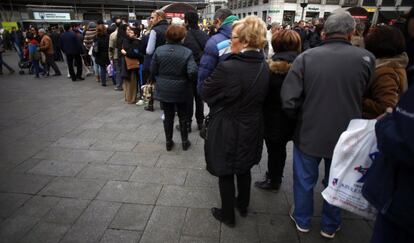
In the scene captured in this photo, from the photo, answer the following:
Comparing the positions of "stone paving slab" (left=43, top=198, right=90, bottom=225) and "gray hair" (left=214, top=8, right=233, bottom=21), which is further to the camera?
"gray hair" (left=214, top=8, right=233, bottom=21)

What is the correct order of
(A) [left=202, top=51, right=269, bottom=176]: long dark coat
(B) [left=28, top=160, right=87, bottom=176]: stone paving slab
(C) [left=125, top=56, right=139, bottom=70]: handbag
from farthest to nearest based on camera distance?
(C) [left=125, top=56, right=139, bottom=70]: handbag → (B) [left=28, top=160, right=87, bottom=176]: stone paving slab → (A) [left=202, top=51, right=269, bottom=176]: long dark coat

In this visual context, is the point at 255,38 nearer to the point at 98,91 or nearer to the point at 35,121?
the point at 35,121

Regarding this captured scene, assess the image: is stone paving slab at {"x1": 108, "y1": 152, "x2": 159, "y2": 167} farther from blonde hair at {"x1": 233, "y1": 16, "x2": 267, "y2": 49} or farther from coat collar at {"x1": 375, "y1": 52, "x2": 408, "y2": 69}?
coat collar at {"x1": 375, "y1": 52, "x2": 408, "y2": 69}

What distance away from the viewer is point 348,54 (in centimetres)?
202

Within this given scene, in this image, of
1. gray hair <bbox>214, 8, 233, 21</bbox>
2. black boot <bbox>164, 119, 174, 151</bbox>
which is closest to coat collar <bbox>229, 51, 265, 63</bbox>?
gray hair <bbox>214, 8, 233, 21</bbox>

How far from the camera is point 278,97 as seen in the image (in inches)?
103

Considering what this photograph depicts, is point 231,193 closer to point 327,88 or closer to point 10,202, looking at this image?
point 327,88

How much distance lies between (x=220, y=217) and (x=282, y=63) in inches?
64.5

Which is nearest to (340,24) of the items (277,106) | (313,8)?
(277,106)

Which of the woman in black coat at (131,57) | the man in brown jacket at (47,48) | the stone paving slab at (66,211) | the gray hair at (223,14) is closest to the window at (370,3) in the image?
the man in brown jacket at (47,48)

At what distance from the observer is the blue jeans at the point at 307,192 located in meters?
2.40

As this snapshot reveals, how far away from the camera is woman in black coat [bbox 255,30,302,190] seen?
8.28ft

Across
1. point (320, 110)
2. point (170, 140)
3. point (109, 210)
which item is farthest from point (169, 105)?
point (320, 110)

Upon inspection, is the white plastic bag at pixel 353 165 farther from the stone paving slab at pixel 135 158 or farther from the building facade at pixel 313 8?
the building facade at pixel 313 8
